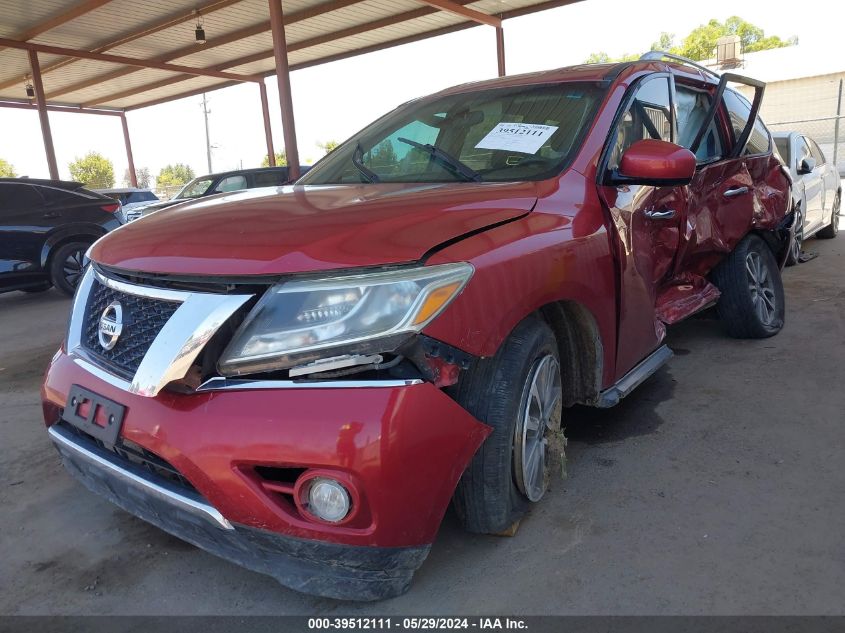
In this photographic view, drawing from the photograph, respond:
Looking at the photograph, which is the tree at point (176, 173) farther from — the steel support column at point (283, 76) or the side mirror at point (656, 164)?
the side mirror at point (656, 164)

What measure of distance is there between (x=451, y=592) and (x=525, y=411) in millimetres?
609

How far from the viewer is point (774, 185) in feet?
14.4

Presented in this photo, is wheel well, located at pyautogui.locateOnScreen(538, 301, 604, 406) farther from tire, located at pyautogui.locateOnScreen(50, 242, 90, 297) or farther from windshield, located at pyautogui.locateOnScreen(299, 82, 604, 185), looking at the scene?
tire, located at pyautogui.locateOnScreen(50, 242, 90, 297)

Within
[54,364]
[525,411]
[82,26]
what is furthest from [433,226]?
[82,26]

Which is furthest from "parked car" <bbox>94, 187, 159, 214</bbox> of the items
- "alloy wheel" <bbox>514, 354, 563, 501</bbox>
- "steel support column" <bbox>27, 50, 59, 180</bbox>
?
"alloy wheel" <bbox>514, 354, 563, 501</bbox>

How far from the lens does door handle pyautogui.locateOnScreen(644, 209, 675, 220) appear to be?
9.49ft

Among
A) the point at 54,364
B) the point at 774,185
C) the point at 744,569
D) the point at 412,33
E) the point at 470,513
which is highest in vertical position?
the point at 412,33

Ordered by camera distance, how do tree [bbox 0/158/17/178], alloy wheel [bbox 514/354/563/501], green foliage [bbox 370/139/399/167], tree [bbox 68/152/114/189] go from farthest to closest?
tree [bbox 68/152/114/189]
tree [bbox 0/158/17/178]
green foliage [bbox 370/139/399/167]
alloy wheel [bbox 514/354/563/501]

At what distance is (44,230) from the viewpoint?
7.47m

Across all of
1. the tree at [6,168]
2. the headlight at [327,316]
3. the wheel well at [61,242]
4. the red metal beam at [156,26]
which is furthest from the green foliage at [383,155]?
the tree at [6,168]

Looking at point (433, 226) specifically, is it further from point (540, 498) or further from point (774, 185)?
point (774, 185)

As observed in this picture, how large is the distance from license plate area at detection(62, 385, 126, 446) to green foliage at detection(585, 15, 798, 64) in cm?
5888

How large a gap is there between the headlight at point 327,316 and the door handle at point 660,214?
61.7 inches

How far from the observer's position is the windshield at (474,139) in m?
2.62
